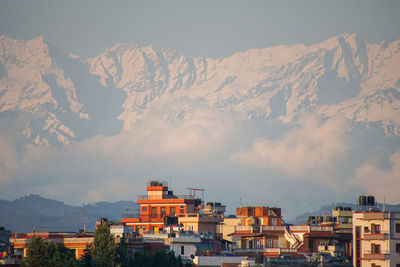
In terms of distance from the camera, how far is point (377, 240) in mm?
146875

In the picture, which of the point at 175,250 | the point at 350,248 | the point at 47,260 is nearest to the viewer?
the point at 47,260

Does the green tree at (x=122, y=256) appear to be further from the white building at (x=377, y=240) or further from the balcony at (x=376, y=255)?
the balcony at (x=376, y=255)

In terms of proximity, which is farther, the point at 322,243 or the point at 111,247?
the point at 322,243

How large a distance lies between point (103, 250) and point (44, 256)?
9.57m

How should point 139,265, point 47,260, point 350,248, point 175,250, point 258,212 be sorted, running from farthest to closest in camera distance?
point 258,212, point 350,248, point 175,250, point 139,265, point 47,260

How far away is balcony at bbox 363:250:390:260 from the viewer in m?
144

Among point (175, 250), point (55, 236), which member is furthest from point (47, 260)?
point (175, 250)

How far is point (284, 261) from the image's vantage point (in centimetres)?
13438

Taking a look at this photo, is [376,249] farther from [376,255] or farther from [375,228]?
[375,228]

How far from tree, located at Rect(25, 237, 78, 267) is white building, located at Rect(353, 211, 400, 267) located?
1570 inches

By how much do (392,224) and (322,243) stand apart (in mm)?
21905

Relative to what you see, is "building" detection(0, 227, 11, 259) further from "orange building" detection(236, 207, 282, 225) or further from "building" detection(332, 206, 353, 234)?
"building" detection(332, 206, 353, 234)

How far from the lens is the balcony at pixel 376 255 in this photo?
144 meters

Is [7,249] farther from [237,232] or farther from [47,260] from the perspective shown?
[237,232]
